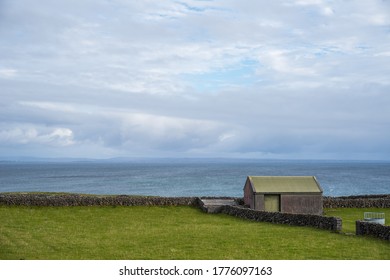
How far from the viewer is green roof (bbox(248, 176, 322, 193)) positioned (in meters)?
41.1

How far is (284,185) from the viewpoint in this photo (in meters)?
41.7

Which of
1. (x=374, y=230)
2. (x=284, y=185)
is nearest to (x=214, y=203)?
(x=284, y=185)

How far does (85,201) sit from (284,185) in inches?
705

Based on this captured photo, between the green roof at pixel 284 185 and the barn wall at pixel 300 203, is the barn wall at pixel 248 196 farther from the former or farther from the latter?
the barn wall at pixel 300 203

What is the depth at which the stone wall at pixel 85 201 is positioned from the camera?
42.6 metres

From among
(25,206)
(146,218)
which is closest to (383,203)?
(146,218)

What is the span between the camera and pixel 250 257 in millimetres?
20109

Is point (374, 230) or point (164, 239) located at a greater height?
point (374, 230)

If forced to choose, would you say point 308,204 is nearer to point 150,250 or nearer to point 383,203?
point 383,203

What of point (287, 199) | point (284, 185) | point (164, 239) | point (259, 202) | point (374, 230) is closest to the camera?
point (164, 239)

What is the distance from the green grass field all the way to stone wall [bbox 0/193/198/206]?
4.31m

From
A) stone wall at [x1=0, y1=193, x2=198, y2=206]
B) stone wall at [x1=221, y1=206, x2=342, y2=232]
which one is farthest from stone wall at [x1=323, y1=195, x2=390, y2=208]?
stone wall at [x1=0, y1=193, x2=198, y2=206]

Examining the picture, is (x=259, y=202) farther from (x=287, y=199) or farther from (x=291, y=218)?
(x=291, y=218)

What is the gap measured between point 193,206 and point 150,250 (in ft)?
76.8
